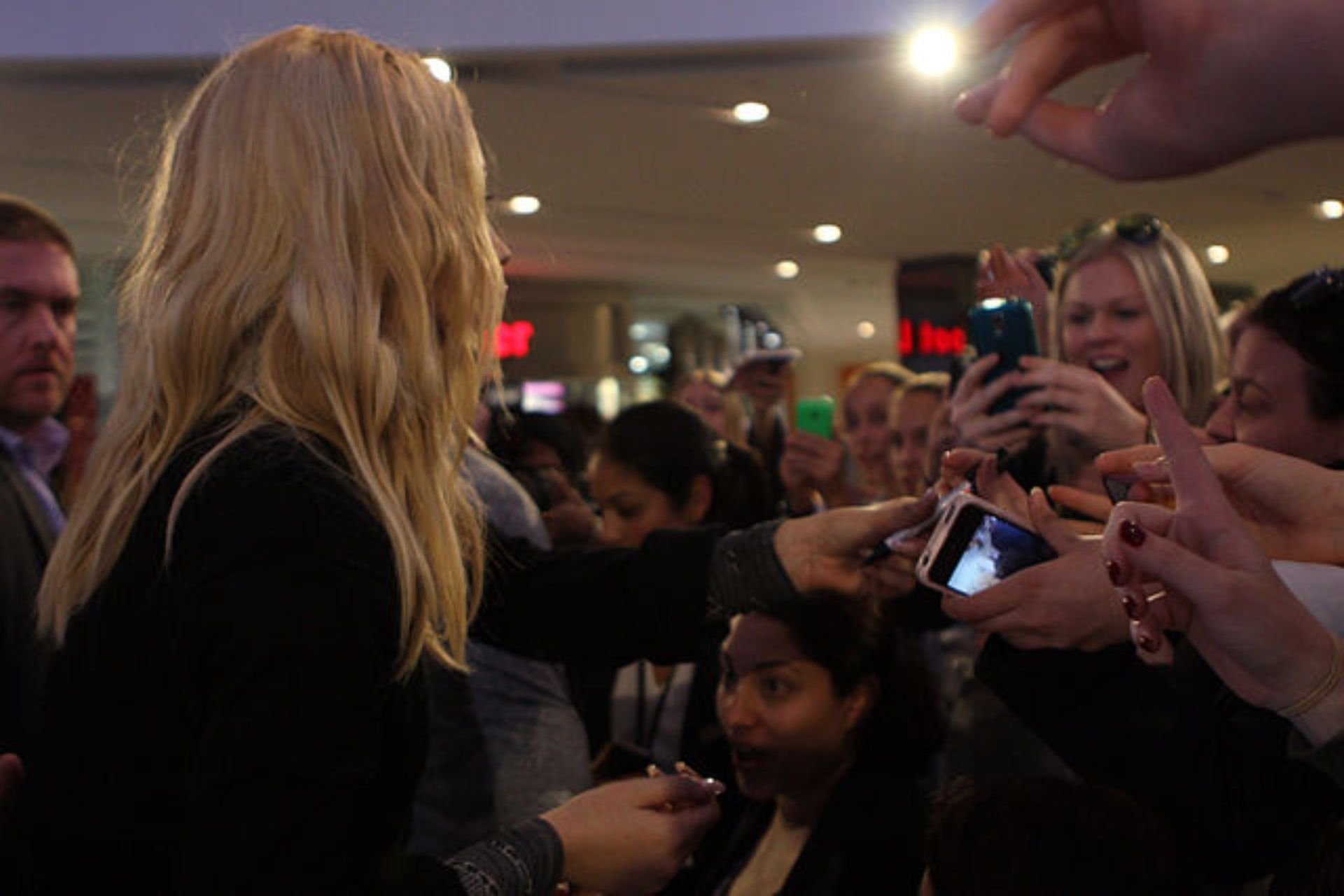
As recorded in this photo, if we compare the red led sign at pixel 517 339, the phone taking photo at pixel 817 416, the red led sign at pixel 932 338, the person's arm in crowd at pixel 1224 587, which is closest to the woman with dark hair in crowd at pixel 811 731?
the red led sign at pixel 932 338

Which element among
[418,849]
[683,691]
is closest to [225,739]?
[418,849]

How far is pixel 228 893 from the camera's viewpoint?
690 mm

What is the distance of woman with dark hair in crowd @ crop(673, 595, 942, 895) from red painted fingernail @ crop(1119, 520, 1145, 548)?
0.88 metres

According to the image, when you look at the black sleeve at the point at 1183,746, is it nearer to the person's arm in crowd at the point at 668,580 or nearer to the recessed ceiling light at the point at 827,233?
the person's arm in crowd at the point at 668,580

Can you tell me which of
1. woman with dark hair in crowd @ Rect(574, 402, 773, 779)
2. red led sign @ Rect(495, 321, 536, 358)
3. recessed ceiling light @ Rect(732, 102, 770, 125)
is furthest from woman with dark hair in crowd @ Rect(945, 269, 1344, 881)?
red led sign @ Rect(495, 321, 536, 358)

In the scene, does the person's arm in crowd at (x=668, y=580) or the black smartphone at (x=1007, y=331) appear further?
the person's arm in crowd at (x=668, y=580)

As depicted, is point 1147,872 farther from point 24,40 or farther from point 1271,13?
point 24,40

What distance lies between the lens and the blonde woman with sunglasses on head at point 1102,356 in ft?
3.24

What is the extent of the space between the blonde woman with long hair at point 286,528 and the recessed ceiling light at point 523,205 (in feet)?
1.92

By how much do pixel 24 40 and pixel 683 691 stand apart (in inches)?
79.7

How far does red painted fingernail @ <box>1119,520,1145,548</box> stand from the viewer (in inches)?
27.9

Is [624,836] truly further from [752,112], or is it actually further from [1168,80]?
[752,112]

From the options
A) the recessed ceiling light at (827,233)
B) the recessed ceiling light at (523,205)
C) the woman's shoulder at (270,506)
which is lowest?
the woman's shoulder at (270,506)

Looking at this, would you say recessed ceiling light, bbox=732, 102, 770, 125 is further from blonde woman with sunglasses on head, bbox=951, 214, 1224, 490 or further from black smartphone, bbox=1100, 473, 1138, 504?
black smartphone, bbox=1100, 473, 1138, 504
